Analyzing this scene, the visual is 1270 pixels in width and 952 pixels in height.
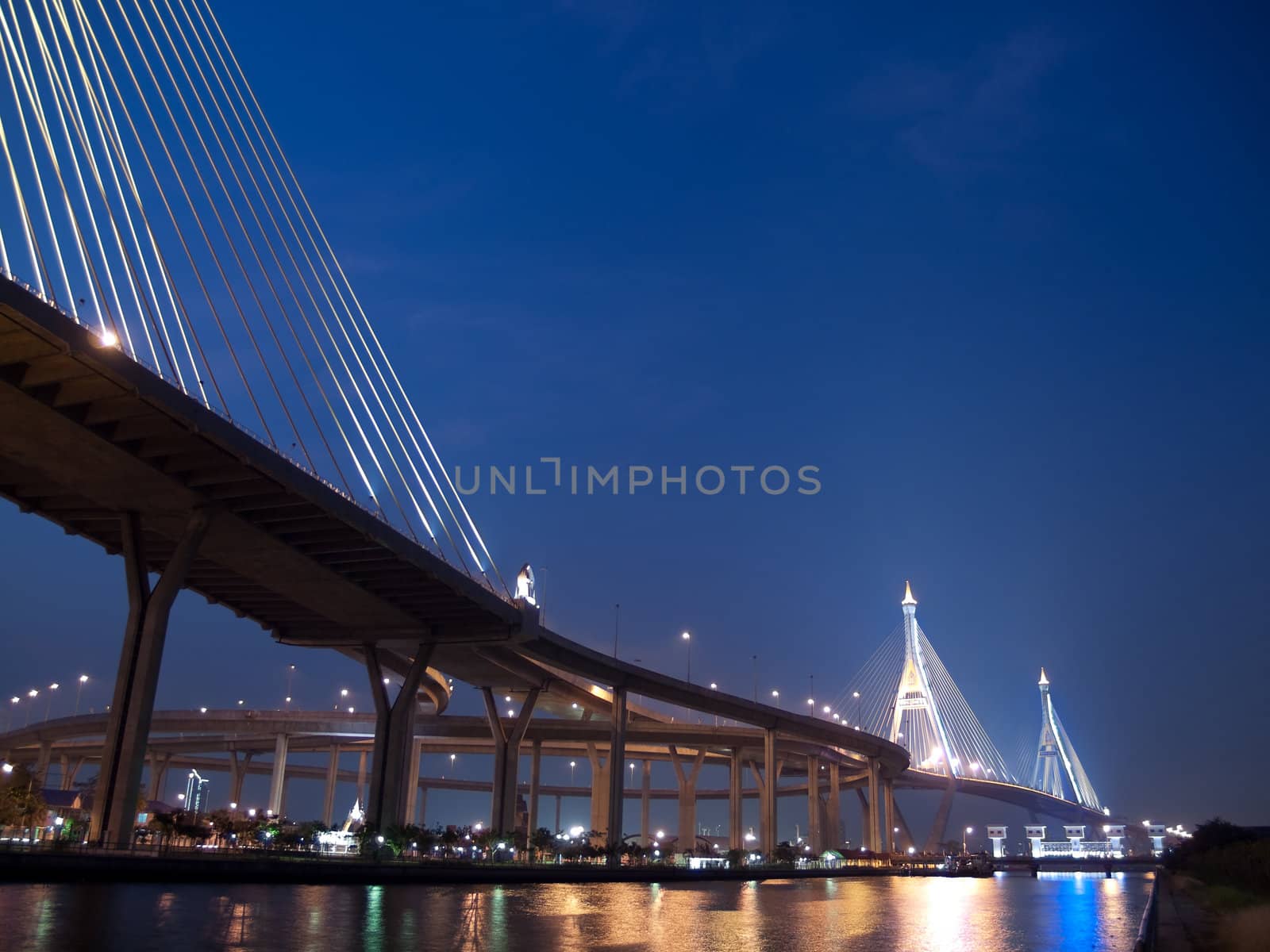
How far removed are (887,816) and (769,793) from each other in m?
38.2

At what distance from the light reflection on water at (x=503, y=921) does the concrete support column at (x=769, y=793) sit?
4707 centimetres

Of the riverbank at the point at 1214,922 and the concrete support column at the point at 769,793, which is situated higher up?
the concrete support column at the point at 769,793

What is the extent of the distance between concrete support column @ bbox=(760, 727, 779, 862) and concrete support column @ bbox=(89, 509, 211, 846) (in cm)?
5834

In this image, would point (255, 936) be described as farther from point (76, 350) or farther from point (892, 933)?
point (76, 350)

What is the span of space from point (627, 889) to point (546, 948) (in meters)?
29.1

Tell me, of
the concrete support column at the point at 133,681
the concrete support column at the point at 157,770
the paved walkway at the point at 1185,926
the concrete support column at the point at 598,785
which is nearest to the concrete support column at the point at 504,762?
the concrete support column at the point at 598,785

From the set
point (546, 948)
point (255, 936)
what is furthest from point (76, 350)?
point (546, 948)

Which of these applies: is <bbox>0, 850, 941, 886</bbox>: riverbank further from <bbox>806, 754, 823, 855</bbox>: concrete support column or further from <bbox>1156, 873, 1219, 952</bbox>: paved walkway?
<bbox>806, 754, 823, 855</bbox>: concrete support column

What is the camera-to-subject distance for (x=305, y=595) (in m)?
52.2

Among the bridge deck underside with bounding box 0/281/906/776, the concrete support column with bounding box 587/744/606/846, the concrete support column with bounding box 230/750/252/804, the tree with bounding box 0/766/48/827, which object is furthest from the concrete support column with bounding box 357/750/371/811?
the tree with bounding box 0/766/48/827

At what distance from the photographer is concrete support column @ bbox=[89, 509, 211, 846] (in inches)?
1447

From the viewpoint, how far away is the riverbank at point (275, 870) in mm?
29156

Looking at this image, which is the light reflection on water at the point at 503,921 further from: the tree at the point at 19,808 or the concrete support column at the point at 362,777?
the concrete support column at the point at 362,777

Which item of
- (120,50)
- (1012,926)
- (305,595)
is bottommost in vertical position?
(1012,926)
